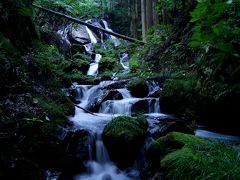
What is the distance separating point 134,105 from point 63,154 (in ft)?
13.2

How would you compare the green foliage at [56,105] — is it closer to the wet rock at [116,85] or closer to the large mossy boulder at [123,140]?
the large mossy boulder at [123,140]

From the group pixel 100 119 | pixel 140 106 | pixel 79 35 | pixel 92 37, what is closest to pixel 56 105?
pixel 100 119

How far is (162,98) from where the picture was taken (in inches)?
372

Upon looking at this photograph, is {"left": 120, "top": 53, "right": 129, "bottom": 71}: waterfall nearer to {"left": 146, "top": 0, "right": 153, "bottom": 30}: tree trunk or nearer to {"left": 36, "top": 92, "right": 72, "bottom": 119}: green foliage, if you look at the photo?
{"left": 146, "top": 0, "right": 153, "bottom": 30}: tree trunk

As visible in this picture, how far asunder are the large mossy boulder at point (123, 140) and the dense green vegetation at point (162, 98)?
23 millimetres

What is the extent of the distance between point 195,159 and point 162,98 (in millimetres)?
4870

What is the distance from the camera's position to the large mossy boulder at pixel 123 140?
6629 mm

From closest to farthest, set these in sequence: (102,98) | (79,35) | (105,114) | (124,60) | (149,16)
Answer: (105,114) → (102,98) → (124,60) → (149,16) → (79,35)

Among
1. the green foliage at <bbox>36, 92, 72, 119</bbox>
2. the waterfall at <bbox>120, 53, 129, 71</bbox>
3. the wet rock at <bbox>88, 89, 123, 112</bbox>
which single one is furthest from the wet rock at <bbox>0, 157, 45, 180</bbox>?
the waterfall at <bbox>120, 53, 129, 71</bbox>

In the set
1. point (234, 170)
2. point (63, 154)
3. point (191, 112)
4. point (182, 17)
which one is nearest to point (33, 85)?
point (63, 154)

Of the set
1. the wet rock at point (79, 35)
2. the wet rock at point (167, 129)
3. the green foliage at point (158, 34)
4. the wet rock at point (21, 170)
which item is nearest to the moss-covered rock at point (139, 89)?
the wet rock at point (167, 129)

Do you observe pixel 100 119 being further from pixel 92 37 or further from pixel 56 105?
pixel 92 37

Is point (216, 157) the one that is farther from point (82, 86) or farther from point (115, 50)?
point (115, 50)

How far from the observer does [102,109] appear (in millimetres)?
10148
